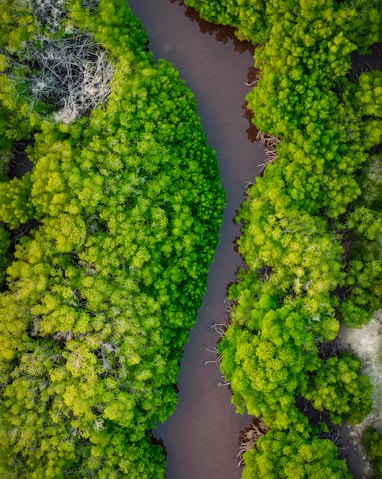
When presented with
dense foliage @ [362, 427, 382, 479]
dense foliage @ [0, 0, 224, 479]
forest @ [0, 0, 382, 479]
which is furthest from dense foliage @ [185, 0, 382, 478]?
dense foliage @ [0, 0, 224, 479]

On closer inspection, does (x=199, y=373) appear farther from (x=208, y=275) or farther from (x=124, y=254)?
(x=124, y=254)

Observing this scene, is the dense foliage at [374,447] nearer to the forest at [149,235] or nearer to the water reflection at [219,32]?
the forest at [149,235]

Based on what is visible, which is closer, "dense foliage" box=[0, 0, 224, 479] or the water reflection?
"dense foliage" box=[0, 0, 224, 479]

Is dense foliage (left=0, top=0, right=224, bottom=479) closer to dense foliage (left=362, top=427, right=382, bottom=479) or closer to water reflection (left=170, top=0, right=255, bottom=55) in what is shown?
water reflection (left=170, top=0, right=255, bottom=55)

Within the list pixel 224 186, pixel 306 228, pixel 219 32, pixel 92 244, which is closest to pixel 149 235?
pixel 92 244

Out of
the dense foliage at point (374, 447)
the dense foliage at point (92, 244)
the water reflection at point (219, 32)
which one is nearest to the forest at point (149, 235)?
the dense foliage at point (92, 244)

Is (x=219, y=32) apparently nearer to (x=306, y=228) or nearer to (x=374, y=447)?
(x=306, y=228)
